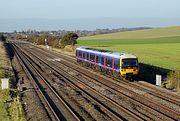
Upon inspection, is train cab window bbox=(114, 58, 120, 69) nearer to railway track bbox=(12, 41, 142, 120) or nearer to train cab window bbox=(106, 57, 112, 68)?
train cab window bbox=(106, 57, 112, 68)

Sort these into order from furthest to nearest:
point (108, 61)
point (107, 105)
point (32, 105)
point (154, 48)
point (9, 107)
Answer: point (154, 48) < point (108, 61) < point (32, 105) < point (107, 105) < point (9, 107)

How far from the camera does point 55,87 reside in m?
31.9

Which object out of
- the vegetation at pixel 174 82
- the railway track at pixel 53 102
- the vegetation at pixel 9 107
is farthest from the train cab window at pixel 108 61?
the vegetation at pixel 9 107

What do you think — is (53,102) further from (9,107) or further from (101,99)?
(9,107)

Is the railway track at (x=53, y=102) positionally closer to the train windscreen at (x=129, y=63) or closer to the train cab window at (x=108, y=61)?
the train cab window at (x=108, y=61)

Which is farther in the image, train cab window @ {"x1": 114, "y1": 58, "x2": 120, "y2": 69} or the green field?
the green field

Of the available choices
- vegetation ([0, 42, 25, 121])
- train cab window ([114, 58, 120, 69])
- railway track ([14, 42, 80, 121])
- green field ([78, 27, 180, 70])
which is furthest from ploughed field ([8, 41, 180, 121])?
green field ([78, 27, 180, 70])

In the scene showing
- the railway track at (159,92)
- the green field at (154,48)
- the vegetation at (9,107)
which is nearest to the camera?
the vegetation at (9,107)

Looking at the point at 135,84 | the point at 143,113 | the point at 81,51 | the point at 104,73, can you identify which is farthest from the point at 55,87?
the point at 81,51

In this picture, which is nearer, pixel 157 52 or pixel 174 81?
pixel 174 81

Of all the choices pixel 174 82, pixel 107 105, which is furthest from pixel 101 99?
pixel 174 82

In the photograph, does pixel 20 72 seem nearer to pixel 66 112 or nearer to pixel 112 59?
pixel 112 59

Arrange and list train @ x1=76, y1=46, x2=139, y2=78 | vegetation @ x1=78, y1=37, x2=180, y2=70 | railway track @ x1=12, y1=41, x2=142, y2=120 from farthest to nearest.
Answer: vegetation @ x1=78, y1=37, x2=180, y2=70 → train @ x1=76, y1=46, x2=139, y2=78 → railway track @ x1=12, y1=41, x2=142, y2=120

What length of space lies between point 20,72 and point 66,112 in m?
22.5
